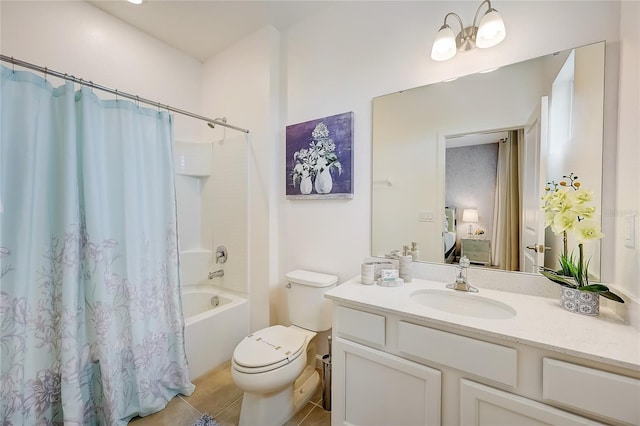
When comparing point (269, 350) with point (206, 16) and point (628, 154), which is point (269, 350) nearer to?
point (628, 154)

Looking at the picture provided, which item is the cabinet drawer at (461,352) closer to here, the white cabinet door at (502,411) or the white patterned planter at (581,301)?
the white cabinet door at (502,411)

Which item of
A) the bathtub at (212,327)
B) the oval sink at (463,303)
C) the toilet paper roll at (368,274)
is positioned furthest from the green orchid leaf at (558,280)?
the bathtub at (212,327)

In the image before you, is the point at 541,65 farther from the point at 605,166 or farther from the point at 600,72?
the point at 605,166

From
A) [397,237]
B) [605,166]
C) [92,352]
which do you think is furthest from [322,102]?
[92,352]

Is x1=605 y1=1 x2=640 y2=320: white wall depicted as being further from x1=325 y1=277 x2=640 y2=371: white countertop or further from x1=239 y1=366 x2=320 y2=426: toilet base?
x1=239 y1=366 x2=320 y2=426: toilet base

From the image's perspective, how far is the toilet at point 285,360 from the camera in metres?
1.31

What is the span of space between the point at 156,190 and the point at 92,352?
95 centimetres

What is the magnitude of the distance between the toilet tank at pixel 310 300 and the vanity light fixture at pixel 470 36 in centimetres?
150

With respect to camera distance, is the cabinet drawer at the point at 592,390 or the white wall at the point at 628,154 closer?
the cabinet drawer at the point at 592,390

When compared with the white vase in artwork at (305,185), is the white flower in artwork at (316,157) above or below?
above

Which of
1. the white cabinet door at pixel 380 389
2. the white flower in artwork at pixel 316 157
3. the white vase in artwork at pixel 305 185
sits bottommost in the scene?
the white cabinet door at pixel 380 389

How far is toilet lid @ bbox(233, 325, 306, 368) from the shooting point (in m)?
1.33

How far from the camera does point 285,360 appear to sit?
53.6 inches

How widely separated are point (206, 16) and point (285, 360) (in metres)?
2.50
